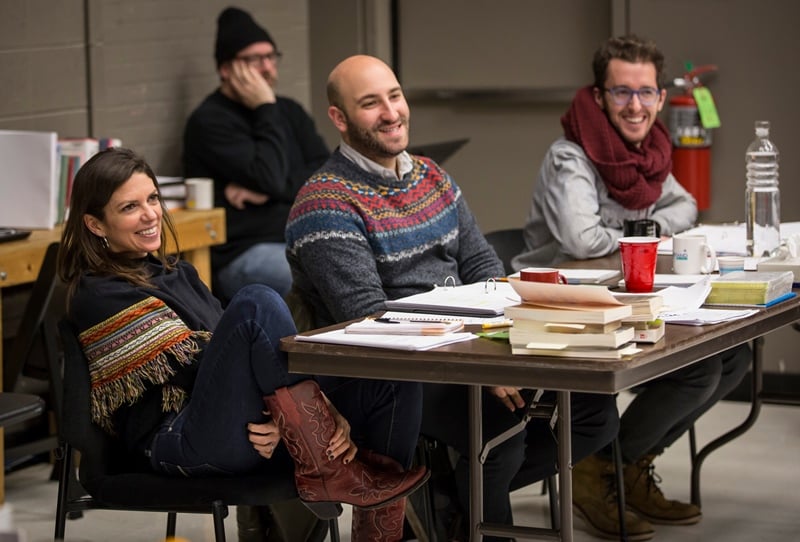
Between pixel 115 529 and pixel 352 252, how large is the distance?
1.28 m

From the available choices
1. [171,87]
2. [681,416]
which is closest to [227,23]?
[171,87]

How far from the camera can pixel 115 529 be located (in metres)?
3.75

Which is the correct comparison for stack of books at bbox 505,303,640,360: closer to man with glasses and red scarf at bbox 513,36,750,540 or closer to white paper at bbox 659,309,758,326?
white paper at bbox 659,309,758,326

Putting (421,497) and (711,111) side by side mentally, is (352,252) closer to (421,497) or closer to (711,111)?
(421,497)

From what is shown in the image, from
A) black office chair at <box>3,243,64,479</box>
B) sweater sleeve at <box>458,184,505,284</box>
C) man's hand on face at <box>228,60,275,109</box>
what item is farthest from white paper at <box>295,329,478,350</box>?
man's hand on face at <box>228,60,275,109</box>

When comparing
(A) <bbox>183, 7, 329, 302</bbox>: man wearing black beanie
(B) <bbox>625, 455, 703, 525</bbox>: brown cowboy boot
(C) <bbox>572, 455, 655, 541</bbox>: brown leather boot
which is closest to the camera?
(C) <bbox>572, 455, 655, 541</bbox>: brown leather boot

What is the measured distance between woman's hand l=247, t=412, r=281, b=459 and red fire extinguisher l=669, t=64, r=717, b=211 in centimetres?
289

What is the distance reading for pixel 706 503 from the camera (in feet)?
12.9

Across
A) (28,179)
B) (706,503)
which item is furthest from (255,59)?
(706,503)

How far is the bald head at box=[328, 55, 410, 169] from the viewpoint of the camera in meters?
3.19

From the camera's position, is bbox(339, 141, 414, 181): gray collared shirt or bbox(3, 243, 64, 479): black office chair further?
bbox(3, 243, 64, 479): black office chair

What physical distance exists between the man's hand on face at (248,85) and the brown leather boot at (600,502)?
196 cm

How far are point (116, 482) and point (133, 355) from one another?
25 centimetres

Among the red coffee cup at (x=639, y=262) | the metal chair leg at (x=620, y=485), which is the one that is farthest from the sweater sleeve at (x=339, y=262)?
the metal chair leg at (x=620, y=485)
